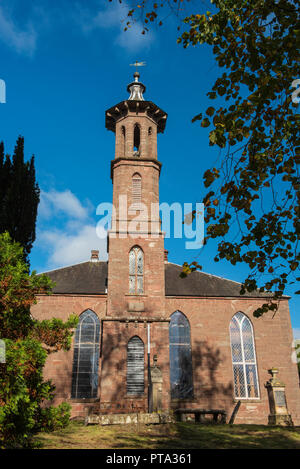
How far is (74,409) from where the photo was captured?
68.7 feet

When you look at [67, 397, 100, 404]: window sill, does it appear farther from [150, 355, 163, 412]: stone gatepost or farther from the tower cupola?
the tower cupola

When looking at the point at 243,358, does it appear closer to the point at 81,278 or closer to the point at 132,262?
the point at 132,262

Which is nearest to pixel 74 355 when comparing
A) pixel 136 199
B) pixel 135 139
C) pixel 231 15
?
pixel 136 199

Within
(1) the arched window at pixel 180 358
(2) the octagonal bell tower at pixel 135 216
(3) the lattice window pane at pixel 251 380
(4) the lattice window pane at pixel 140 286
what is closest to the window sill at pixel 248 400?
(3) the lattice window pane at pixel 251 380

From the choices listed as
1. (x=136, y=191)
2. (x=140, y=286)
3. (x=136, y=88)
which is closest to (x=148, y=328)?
(x=140, y=286)

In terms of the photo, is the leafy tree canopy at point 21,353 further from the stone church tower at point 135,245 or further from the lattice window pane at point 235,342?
the lattice window pane at point 235,342

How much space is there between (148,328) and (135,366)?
202 centimetres

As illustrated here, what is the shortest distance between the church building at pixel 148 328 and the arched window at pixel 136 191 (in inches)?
2.5

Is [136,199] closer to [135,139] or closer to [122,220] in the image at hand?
[122,220]

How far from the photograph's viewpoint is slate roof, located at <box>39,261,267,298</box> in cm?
2411

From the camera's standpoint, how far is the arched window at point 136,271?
21.6 meters

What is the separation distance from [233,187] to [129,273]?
15.8 metres

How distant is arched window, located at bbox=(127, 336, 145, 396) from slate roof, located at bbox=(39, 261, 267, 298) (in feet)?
15.3

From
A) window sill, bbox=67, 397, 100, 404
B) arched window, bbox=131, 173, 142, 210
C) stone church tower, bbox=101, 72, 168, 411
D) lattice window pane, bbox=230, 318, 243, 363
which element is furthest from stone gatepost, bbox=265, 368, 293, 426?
arched window, bbox=131, 173, 142, 210
